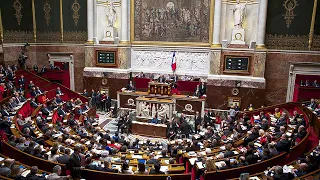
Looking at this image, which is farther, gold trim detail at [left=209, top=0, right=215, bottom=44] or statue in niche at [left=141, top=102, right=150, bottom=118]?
gold trim detail at [left=209, top=0, right=215, bottom=44]

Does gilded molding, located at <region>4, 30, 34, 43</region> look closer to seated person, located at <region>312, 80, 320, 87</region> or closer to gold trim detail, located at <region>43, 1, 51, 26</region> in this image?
gold trim detail, located at <region>43, 1, 51, 26</region>

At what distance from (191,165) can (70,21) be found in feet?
59.3

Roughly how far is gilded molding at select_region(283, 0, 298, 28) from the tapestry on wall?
520 cm

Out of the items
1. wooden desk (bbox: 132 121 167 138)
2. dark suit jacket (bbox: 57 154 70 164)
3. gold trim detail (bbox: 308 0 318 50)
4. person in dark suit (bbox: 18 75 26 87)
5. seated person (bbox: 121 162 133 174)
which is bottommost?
wooden desk (bbox: 132 121 167 138)

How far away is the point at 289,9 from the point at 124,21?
11745mm

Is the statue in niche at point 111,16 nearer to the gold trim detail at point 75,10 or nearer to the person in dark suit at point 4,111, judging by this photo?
the gold trim detail at point 75,10

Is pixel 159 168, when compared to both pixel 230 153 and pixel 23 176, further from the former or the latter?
pixel 23 176

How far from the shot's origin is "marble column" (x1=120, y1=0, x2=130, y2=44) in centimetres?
2147

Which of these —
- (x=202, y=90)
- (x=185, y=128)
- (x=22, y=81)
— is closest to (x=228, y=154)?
(x=185, y=128)

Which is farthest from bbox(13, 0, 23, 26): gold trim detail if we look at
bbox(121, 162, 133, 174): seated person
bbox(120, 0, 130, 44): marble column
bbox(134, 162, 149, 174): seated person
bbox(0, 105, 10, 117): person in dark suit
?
bbox(134, 162, 149, 174): seated person

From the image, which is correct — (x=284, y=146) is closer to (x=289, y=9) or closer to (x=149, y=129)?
(x=149, y=129)

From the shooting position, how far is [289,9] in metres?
18.5

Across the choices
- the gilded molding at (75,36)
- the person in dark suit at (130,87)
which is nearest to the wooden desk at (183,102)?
the person in dark suit at (130,87)

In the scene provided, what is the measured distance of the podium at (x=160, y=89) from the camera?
62.3ft
